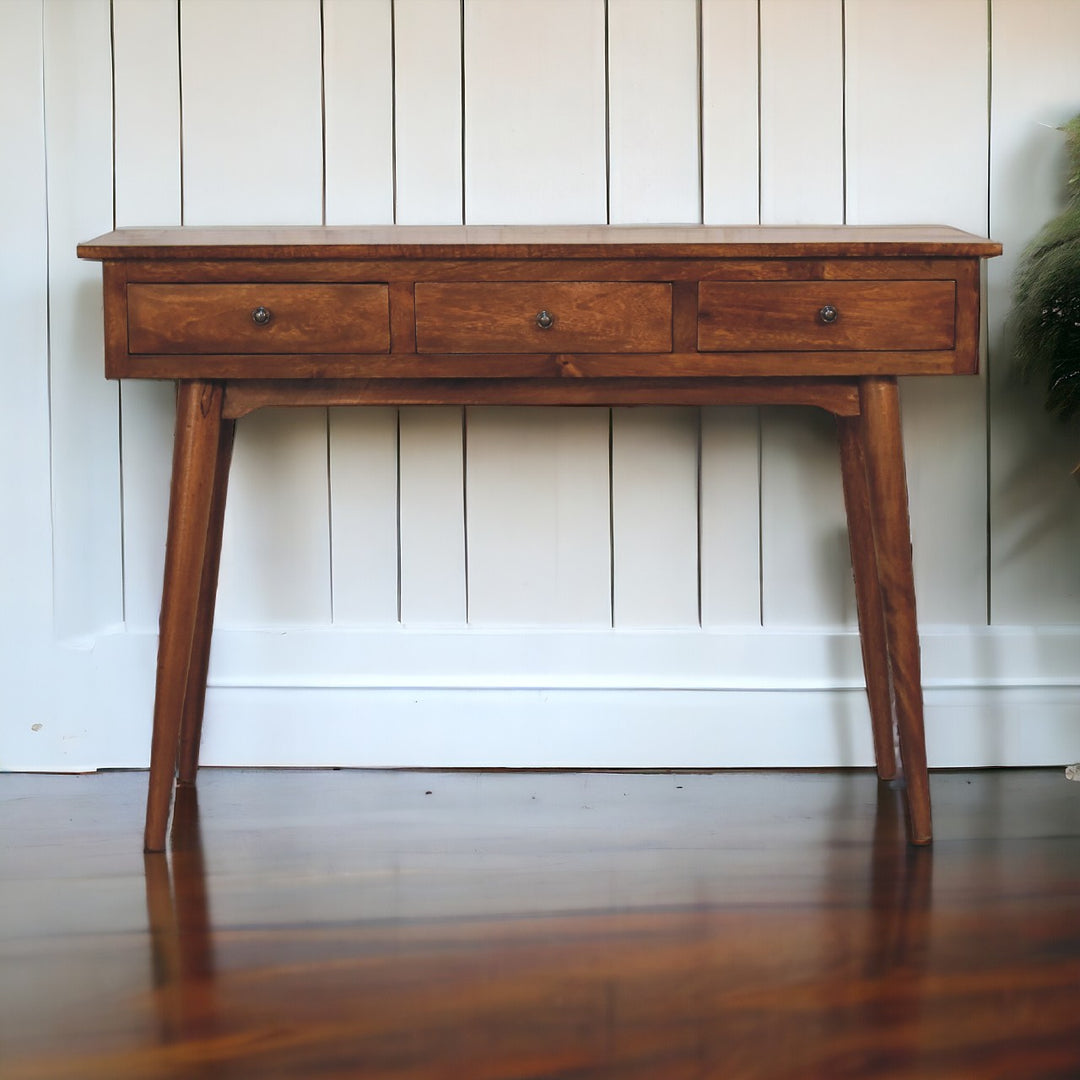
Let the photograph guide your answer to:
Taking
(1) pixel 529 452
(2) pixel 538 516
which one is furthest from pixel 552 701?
(1) pixel 529 452

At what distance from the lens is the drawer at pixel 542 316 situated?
4.77 feet

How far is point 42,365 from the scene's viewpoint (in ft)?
6.07

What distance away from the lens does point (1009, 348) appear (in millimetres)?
1854

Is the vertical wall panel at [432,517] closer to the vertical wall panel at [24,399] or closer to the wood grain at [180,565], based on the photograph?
the wood grain at [180,565]

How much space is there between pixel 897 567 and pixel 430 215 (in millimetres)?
932

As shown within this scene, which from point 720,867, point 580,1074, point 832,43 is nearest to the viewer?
point 580,1074

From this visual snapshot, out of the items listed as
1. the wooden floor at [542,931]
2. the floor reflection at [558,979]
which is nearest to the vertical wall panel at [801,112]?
the wooden floor at [542,931]

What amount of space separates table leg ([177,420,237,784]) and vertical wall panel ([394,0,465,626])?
0.99 feet

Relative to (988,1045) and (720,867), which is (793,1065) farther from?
(720,867)

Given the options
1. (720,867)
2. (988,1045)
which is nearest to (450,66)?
(720,867)

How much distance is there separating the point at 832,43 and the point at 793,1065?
5.04 ft

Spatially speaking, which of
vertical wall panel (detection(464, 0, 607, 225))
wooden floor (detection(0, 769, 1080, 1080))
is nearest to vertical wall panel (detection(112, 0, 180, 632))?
vertical wall panel (detection(464, 0, 607, 225))

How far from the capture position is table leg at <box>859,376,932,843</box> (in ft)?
4.87

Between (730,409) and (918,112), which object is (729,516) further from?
(918,112)
